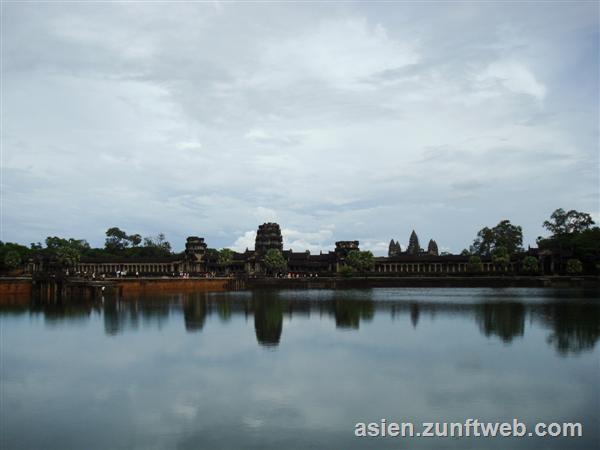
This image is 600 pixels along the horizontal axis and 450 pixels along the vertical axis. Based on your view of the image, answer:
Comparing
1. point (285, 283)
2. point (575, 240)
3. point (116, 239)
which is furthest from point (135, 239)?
point (575, 240)

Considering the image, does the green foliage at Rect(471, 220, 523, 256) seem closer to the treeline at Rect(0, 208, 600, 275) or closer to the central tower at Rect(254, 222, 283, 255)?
the treeline at Rect(0, 208, 600, 275)

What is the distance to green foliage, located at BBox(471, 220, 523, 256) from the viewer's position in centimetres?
11269

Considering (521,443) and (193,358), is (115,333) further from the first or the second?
(521,443)

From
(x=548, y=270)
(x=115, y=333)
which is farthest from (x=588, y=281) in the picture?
(x=115, y=333)

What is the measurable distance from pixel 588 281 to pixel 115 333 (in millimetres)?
72389

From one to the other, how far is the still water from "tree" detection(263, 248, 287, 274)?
6799 centimetres

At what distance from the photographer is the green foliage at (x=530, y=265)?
93.4 m

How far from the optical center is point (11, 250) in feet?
335

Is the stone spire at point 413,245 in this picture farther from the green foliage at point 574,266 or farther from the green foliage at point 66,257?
the green foliage at point 66,257

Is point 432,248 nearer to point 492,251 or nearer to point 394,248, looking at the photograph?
point 394,248

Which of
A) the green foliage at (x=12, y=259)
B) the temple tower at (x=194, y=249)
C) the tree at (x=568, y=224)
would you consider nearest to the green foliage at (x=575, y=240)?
the tree at (x=568, y=224)

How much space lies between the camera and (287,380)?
21.9 m

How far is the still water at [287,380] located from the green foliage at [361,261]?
2341 inches

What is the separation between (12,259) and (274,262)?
46832 millimetres
